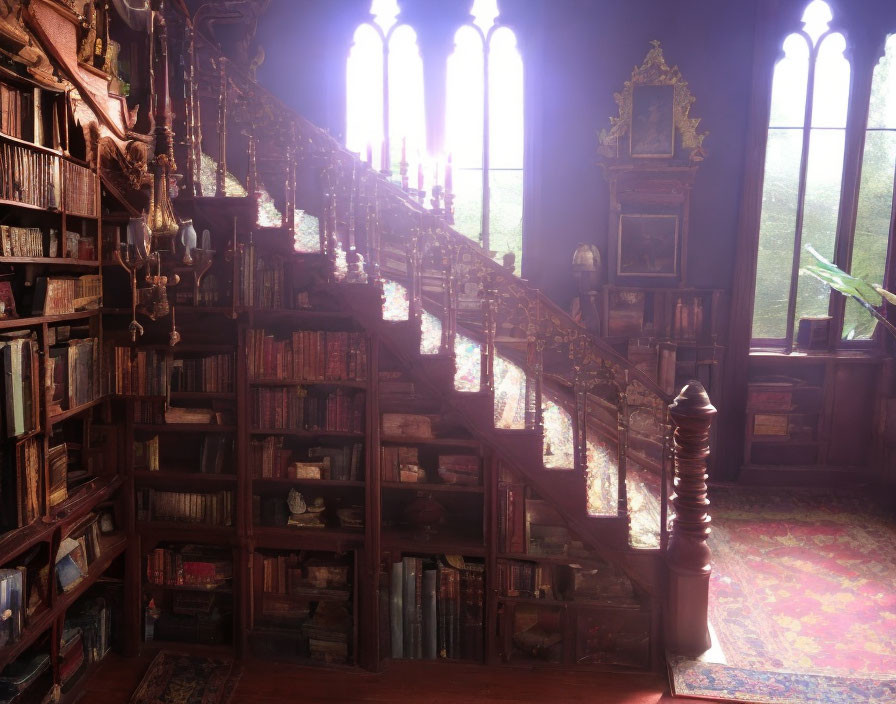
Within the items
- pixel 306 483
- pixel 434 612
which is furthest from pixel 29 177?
pixel 434 612

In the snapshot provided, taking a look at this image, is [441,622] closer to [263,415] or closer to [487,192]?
[263,415]

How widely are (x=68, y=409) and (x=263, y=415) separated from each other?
1.05 meters

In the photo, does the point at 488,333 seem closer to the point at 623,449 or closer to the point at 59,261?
the point at 623,449

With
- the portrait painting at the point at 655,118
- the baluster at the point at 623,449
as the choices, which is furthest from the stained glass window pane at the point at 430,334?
the portrait painting at the point at 655,118

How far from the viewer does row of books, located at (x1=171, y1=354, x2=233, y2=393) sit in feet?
14.2

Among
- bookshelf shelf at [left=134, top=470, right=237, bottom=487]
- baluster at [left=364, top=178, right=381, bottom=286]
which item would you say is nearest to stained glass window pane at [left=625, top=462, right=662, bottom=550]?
baluster at [left=364, top=178, right=381, bottom=286]

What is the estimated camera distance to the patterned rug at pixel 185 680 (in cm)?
398

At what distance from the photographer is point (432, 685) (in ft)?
13.4

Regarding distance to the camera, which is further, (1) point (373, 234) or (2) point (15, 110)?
(1) point (373, 234)

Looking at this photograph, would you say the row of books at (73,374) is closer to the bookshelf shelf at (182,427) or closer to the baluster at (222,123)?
the bookshelf shelf at (182,427)

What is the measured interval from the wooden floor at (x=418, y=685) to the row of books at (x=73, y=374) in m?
1.66

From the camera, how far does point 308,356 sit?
167 inches

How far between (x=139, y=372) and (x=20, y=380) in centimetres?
97

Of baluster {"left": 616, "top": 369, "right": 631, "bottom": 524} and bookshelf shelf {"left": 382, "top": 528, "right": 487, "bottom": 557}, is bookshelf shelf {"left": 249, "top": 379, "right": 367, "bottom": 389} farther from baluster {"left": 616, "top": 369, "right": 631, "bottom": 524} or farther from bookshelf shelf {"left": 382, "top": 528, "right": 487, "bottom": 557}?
baluster {"left": 616, "top": 369, "right": 631, "bottom": 524}
